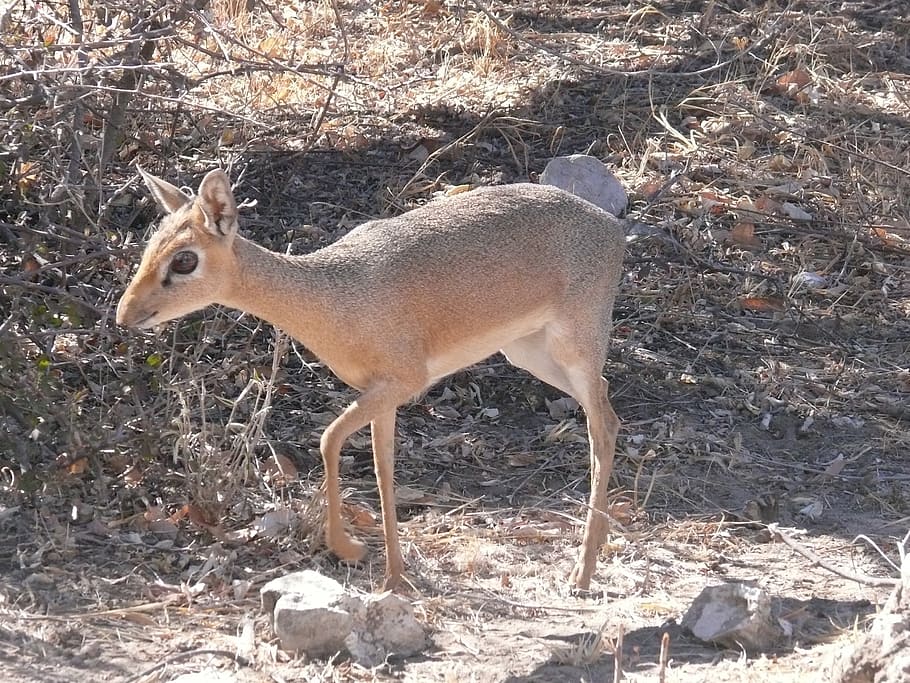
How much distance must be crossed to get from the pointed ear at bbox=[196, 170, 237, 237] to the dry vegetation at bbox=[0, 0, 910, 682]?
55 cm

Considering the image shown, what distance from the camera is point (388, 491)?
5.21 meters

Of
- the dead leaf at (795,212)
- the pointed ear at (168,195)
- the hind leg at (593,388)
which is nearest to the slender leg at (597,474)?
the hind leg at (593,388)

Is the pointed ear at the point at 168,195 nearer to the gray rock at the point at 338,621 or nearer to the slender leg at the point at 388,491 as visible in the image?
the slender leg at the point at 388,491

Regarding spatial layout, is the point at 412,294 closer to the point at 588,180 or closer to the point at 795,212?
the point at 588,180

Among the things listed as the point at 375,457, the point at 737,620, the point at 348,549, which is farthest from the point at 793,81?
the point at 737,620

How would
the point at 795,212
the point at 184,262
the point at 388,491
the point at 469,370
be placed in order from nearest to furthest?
1. the point at 184,262
2. the point at 388,491
3. the point at 469,370
4. the point at 795,212

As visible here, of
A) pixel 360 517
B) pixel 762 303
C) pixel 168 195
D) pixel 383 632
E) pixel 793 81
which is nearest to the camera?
pixel 383 632

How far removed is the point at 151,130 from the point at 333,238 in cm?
122

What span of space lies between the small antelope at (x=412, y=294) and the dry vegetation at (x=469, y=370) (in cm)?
49

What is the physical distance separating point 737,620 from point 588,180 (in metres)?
3.99

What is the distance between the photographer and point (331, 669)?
439 centimetres

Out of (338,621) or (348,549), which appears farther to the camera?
(348,549)

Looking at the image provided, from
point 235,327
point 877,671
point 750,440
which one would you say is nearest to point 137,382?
point 235,327

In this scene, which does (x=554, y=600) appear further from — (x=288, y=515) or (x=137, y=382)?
(x=137, y=382)
